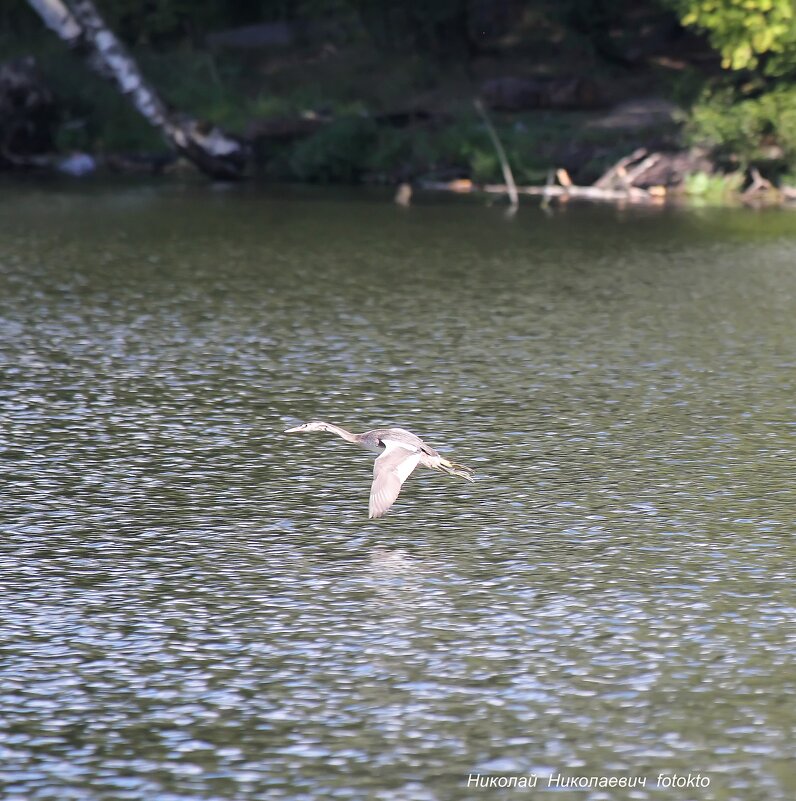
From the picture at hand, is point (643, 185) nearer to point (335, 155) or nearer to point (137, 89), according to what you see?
point (335, 155)

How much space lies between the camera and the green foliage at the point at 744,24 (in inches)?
1045

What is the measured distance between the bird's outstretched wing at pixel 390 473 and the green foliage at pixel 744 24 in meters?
19.6

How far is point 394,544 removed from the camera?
8.47 metres

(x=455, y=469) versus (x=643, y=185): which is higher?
(x=643, y=185)

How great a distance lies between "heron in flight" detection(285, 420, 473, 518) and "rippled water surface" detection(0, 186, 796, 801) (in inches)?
13.1

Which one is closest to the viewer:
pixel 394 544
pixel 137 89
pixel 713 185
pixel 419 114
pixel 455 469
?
pixel 394 544

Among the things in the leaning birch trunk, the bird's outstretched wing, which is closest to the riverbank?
the leaning birch trunk

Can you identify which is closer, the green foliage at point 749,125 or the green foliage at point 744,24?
the green foliage at point 744,24

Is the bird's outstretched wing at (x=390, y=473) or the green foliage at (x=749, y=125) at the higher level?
the green foliage at (x=749, y=125)

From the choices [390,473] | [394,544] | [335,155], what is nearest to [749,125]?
A: [335,155]

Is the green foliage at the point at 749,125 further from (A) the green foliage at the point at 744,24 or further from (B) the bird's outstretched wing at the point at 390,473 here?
(B) the bird's outstretched wing at the point at 390,473

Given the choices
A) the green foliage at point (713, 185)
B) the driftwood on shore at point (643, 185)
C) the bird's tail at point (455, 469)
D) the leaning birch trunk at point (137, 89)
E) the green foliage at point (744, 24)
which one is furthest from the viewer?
the leaning birch trunk at point (137, 89)

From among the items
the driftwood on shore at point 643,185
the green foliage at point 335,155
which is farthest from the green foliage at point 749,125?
the green foliage at point 335,155

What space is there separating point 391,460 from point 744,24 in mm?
20060
